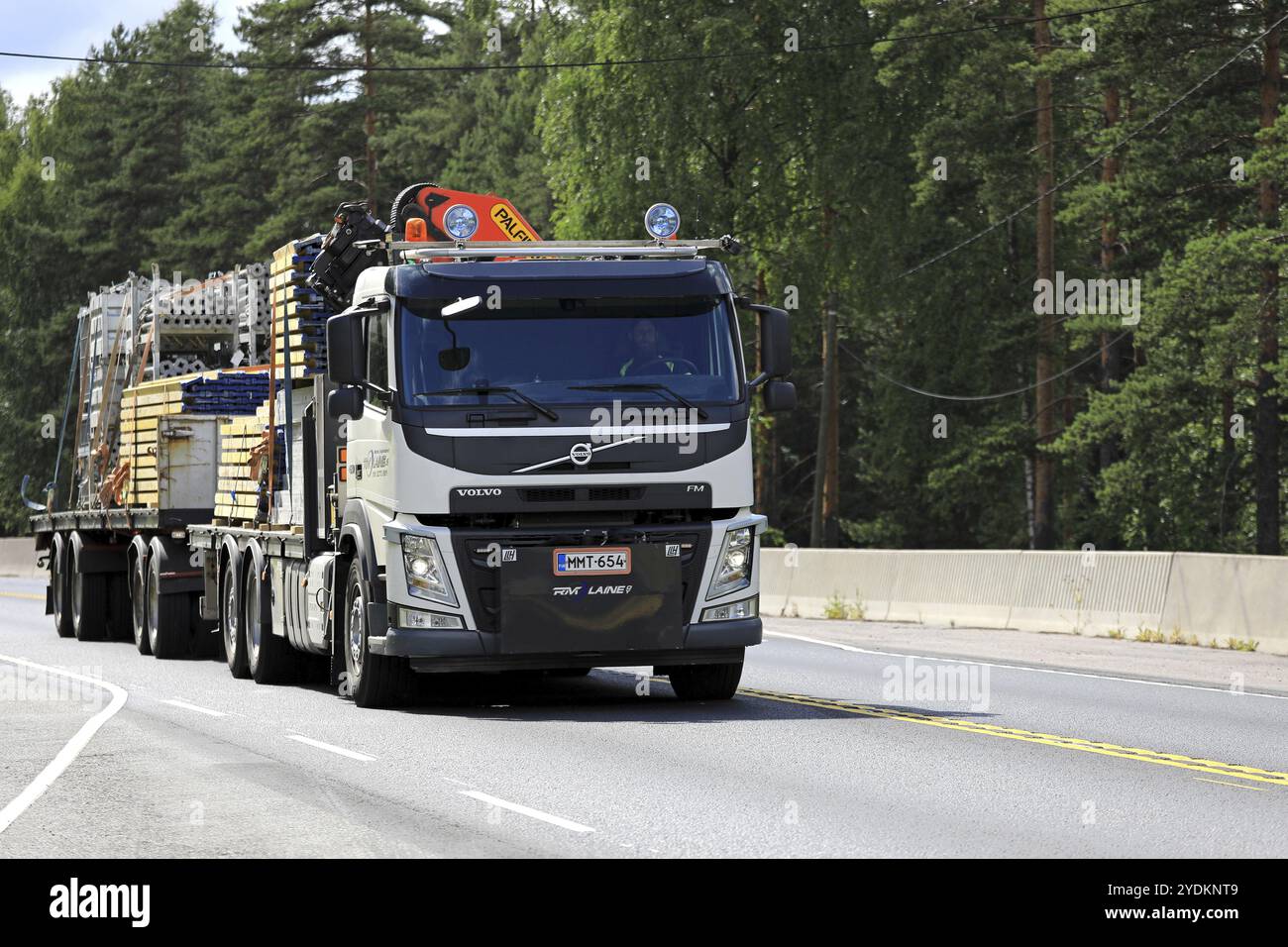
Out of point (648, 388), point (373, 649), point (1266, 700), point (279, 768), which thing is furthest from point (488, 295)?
point (1266, 700)

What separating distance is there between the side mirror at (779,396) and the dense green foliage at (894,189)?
2261cm

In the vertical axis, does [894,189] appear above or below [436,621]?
above

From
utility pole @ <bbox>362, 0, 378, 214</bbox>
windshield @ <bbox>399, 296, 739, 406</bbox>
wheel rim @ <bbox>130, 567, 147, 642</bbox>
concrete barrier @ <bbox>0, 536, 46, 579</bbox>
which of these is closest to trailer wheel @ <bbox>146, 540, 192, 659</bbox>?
wheel rim @ <bbox>130, 567, 147, 642</bbox>

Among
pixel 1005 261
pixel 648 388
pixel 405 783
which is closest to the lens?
pixel 405 783

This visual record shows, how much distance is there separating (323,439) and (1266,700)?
7.53 m

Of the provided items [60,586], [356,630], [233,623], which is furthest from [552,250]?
[60,586]

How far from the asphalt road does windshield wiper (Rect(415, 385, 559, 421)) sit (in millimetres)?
2092

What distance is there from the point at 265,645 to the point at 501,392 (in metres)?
5.28

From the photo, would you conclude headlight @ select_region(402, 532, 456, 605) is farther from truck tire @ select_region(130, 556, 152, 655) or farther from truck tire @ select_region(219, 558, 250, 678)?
truck tire @ select_region(130, 556, 152, 655)

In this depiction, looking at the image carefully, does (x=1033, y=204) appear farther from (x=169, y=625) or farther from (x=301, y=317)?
(x=301, y=317)

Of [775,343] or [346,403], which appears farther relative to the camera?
[346,403]

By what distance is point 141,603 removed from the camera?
23547 mm

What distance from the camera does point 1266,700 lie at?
16.6 metres

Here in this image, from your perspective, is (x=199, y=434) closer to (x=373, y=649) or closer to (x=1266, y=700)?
(x=373, y=649)
